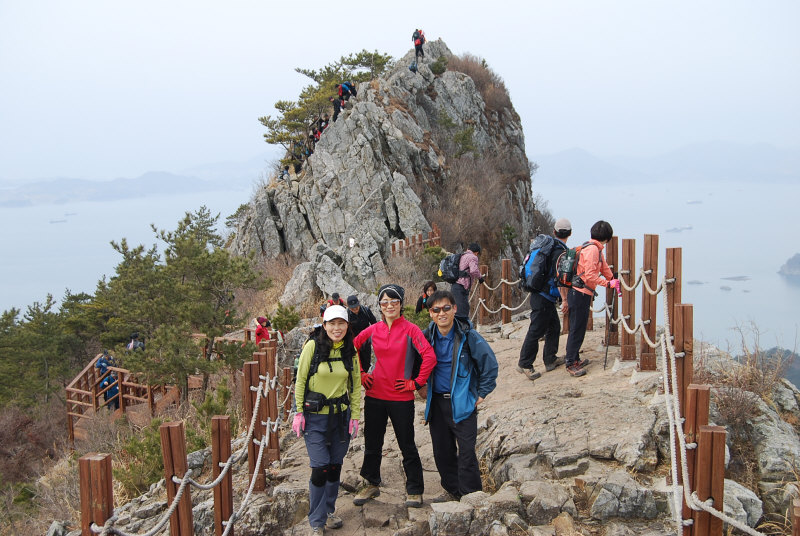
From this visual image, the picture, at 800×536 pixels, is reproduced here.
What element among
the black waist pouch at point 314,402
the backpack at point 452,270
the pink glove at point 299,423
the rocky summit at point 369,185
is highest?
the rocky summit at point 369,185

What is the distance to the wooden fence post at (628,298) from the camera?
6.68 m

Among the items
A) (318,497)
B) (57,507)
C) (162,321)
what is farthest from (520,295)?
(318,497)

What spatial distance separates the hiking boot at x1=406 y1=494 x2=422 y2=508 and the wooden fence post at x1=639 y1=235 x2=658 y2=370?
2.98 metres

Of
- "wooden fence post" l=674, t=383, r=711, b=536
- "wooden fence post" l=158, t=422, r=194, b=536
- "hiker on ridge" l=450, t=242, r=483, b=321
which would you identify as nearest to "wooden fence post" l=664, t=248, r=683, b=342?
"wooden fence post" l=674, t=383, r=711, b=536

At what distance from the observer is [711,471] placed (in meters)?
3.25

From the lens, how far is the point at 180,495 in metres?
3.75

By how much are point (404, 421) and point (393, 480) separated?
1.00m

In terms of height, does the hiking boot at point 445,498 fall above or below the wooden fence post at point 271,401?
below

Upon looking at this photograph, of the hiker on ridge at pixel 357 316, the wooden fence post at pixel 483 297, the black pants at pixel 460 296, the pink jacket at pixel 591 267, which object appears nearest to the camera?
the hiker on ridge at pixel 357 316

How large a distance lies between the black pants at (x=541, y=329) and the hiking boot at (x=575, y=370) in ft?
1.24

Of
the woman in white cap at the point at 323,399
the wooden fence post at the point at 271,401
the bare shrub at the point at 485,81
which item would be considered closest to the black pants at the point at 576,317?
the woman in white cap at the point at 323,399

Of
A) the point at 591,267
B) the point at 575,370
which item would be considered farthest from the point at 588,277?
the point at 575,370

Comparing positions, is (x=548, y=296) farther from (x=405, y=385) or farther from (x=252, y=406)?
(x=252, y=406)

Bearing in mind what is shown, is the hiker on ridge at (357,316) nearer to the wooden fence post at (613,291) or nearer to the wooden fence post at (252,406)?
the wooden fence post at (252,406)
